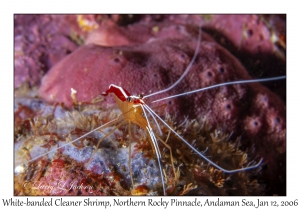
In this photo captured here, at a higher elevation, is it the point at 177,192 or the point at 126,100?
the point at 126,100

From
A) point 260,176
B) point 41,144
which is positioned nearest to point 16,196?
point 41,144

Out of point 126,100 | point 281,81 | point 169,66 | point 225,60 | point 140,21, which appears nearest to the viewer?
point 126,100

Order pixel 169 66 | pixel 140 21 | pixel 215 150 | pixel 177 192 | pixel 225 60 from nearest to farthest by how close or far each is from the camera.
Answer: pixel 177 192, pixel 215 150, pixel 169 66, pixel 225 60, pixel 140 21

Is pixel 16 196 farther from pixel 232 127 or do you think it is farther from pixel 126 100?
pixel 232 127

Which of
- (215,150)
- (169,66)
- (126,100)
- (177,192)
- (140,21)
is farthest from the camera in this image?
(140,21)

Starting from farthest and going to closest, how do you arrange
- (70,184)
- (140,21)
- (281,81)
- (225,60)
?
(140,21) → (281,81) → (225,60) → (70,184)

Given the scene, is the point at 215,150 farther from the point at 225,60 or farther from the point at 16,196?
the point at 16,196

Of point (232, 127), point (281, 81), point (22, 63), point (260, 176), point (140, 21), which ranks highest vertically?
point (140, 21)

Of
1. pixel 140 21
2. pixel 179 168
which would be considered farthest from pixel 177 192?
pixel 140 21

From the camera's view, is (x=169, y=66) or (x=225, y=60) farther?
(x=225, y=60)
